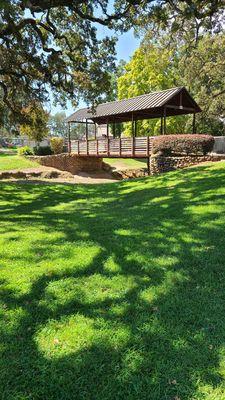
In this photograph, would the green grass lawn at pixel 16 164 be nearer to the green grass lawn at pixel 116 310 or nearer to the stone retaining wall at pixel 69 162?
the stone retaining wall at pixel 69 162

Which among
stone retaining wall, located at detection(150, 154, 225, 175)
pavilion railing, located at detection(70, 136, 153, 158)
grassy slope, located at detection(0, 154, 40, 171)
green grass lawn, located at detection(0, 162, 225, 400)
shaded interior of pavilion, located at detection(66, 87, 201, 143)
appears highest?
shaded interior of pavilion, located at detection(66, 87, 201, 143)

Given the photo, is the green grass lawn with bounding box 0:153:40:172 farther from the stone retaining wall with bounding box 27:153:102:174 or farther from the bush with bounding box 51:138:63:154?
the bush with bounding box 51:138:63:154

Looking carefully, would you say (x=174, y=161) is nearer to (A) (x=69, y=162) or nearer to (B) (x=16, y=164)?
(A) (x=69, y=162)

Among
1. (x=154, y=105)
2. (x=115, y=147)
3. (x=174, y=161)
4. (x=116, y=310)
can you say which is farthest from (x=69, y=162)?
(x=116, y=310)

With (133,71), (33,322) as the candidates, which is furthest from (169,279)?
(133,71)

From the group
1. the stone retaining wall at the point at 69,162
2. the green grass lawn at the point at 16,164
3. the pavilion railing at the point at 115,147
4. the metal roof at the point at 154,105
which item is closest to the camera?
the pavilion railing at the point at 115,147

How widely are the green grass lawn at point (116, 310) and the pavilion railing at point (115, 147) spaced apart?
14176 mm

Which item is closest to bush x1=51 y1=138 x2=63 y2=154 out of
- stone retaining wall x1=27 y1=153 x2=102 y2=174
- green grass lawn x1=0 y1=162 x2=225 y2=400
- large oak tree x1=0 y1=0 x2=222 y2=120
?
stone retaining wall x1=27 y1=153 x2=102 y2=174

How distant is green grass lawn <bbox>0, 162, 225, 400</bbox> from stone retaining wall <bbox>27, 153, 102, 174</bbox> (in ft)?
70.8

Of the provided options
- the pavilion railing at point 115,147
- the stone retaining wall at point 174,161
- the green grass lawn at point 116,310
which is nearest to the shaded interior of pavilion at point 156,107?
the pavilion railing at point 115,147

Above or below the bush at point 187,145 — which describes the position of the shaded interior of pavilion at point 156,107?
above

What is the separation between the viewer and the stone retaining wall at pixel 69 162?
89.9 ft

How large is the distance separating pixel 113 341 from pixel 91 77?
14.3 meters

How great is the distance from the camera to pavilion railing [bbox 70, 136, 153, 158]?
65.9ft
